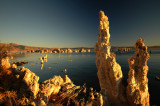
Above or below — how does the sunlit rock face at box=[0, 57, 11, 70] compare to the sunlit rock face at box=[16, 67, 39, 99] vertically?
above

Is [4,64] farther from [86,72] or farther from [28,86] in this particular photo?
[86,72]

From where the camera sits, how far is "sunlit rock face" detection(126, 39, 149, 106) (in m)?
8.01

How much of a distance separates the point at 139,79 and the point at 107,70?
3425 millimetres

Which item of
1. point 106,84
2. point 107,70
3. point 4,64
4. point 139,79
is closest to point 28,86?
point 4,64

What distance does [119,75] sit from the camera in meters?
9.26

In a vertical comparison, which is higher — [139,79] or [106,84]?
[139,79]

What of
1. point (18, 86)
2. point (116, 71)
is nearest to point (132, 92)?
point (116, 71)

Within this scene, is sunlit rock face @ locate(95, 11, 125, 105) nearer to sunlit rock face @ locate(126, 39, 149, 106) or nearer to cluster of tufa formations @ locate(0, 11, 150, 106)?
cluster of tufa formations @ locate(0, 11, 150, 106)

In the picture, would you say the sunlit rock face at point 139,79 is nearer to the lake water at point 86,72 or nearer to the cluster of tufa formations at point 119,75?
the cluster of tufa formations at point 119,75

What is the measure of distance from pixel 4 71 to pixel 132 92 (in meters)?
17.1

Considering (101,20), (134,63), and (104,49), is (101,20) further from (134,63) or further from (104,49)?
(134,63)

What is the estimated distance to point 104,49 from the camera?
10109mm

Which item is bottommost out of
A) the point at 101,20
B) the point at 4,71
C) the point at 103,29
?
the point at 4,71

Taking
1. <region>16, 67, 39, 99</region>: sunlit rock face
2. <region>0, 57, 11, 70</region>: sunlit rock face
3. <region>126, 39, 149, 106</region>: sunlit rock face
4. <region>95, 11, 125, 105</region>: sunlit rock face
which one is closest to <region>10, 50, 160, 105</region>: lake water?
<region>126, 39, 149, 106</region>: sunlit rock face
